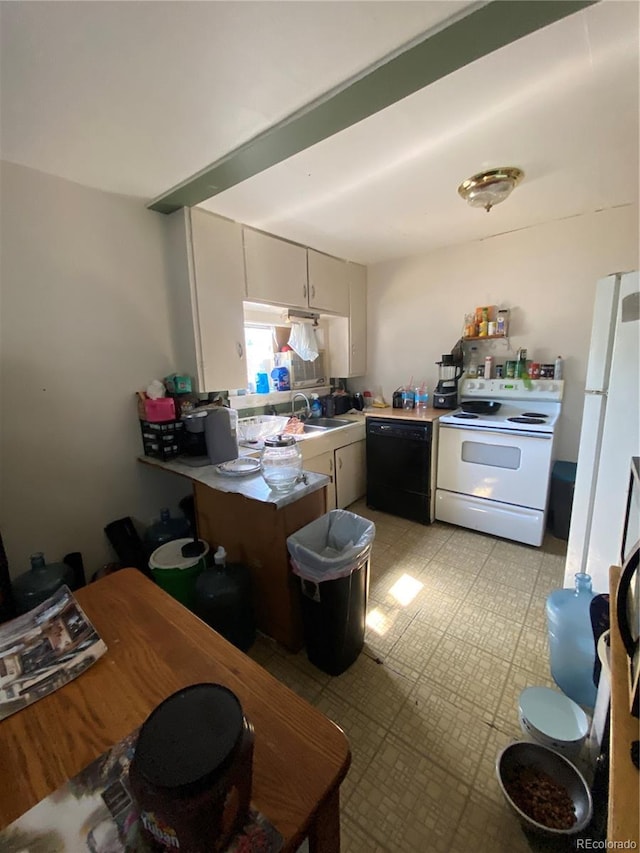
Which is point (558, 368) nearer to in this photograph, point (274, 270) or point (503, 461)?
point (503, 461)

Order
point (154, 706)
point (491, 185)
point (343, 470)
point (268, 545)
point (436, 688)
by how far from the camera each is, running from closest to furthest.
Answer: point (154, 706) < point (436, 688) < point (268, 545) < point (491, 185) < point (343, 470)

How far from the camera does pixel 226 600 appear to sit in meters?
1.49

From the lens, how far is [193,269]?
2074mm

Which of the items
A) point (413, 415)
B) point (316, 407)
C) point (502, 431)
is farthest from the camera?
point (316, 407)

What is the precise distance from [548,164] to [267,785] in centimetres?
259

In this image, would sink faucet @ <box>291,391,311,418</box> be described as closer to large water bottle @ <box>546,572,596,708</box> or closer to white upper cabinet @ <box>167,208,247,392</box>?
white upper cabinet @ <box>167,208,247,392</box>

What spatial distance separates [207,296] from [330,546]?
172 centimetres

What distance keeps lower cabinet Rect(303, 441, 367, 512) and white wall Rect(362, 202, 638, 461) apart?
96cm

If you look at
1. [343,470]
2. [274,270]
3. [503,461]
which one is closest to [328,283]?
[274,270]

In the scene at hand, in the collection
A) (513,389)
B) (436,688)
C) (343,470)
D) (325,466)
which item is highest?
(513,389)

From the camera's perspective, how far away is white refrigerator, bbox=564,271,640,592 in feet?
4.54

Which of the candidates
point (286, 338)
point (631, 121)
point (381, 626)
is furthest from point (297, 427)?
point (631, 121)

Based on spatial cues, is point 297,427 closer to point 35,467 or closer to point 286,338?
point 286,338

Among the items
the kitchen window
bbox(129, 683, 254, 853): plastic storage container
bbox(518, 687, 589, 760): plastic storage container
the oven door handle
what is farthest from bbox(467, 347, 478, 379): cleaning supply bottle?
bbox(129, 683, 254, 853): plastic storage container
